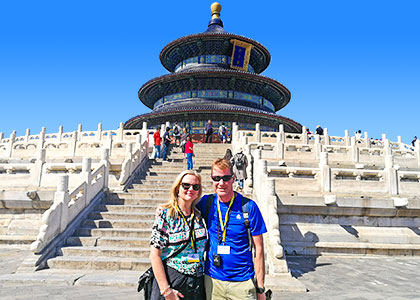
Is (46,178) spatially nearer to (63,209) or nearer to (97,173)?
(97,173)

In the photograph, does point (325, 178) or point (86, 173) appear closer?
point (86, 173)

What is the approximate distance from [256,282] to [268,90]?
28734 millimetres

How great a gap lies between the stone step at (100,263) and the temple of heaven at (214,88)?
19019 millimetres

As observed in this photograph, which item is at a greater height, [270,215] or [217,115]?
[217,115]

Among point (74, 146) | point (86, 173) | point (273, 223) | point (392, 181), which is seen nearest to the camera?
point (273, 223)

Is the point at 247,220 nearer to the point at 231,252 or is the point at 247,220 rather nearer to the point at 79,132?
the point at 231,252

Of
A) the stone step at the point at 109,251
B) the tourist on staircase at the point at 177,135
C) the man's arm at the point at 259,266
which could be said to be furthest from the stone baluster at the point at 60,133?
the man's arm at the point at 259,266

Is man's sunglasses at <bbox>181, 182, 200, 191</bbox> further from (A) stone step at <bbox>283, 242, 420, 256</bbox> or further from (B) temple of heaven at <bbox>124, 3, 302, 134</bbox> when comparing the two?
(B) temple of heaven at <bbox>124, 3, 302, 134</bbox>

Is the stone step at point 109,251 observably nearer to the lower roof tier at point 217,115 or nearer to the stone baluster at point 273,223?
the stone baluster at point 273,223

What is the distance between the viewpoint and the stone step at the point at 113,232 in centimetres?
790

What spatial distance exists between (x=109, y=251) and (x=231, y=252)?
5289 mm

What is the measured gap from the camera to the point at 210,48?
31250 mm

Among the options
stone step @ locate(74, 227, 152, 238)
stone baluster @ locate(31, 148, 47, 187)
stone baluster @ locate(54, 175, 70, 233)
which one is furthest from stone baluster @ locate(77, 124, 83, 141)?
stone step @ locate(74, 227, 152, 238)

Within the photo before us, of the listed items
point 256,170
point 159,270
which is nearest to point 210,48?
point 256,170
